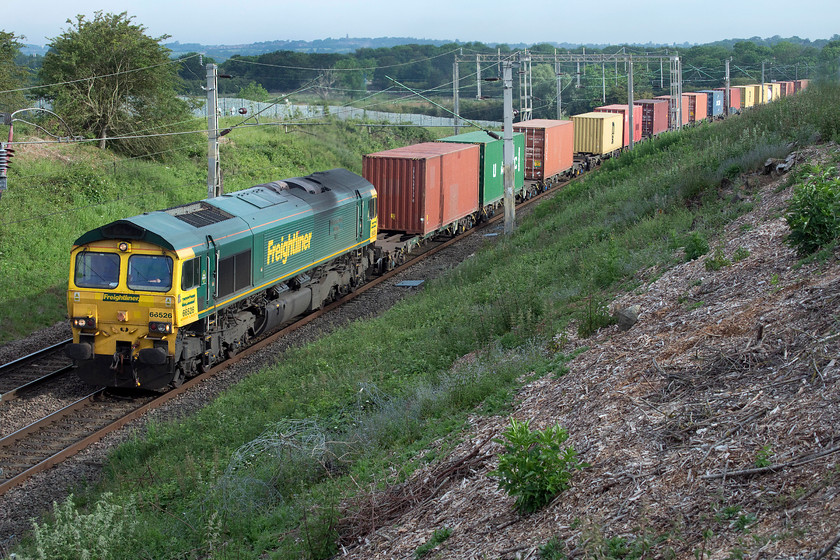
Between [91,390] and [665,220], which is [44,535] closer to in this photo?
[91,390]

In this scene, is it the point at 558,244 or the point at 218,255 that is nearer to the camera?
the point at 218,255

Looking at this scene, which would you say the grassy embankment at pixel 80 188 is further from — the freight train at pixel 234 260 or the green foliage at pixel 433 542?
the green foliage at pixel 433 542

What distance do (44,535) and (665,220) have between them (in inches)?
537

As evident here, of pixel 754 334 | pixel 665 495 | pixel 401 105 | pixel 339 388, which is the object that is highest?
pixel 401 105

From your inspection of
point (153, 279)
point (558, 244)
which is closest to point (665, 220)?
point (558, 244)

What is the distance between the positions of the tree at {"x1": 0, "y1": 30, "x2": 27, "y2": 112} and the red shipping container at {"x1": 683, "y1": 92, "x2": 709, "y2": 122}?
4553 cm

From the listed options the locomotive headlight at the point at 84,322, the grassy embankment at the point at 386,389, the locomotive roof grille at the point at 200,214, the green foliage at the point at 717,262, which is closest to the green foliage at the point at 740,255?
the green foliage at the point at 717,262

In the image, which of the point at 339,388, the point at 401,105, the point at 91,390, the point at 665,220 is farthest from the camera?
the point at 401,105

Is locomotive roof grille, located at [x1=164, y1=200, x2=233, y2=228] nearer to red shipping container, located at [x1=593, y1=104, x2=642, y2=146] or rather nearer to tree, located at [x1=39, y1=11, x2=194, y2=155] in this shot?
tree, located at [x1=39, y1=11, x2=194, y2=155]

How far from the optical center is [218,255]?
1606cm

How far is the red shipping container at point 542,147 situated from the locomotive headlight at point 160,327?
81.5 ft

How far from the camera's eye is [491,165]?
106 feet

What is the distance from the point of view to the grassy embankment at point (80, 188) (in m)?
22.3

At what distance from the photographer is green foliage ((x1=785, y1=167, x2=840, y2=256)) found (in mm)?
10078
